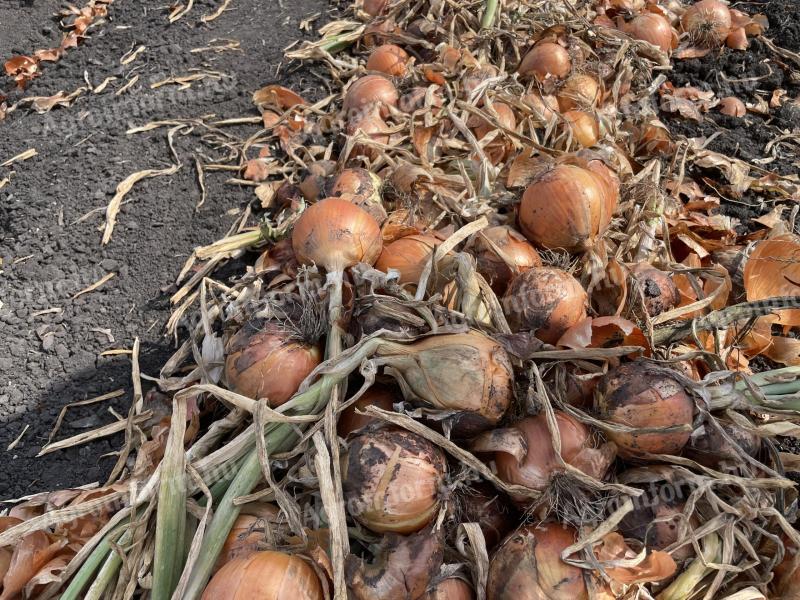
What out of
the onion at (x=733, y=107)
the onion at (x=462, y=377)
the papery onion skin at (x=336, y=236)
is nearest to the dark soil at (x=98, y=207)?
the papery onion skin at (x=336, y=236)

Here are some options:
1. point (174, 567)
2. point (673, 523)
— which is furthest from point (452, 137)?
point (174, 567)

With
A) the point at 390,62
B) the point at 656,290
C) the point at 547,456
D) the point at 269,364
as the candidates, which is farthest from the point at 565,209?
the point at 390,62

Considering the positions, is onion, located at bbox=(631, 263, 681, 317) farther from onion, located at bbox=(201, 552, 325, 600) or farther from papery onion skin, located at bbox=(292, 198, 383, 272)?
onion, located at bbox=(201, 552, 325, 600)

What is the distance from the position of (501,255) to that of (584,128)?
109 cm

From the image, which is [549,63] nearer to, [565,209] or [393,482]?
[565,209]

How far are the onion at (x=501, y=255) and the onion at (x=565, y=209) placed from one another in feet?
0.22

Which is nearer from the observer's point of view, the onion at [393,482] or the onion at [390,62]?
the onion at [393,482]

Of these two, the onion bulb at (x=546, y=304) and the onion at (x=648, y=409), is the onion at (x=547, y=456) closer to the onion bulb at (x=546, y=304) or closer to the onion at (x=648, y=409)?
the onion at (x=648, y=409)

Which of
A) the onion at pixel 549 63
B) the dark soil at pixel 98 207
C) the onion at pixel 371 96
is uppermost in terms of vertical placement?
the onion at pixel 549 63

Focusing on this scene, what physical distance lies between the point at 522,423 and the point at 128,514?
99 centimetres

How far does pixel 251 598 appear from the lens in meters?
1.14

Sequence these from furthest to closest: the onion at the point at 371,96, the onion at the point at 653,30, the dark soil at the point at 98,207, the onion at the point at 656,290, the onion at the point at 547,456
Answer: the onion at the point at 653,30 < the onion at the point at 371,96 < the dark soil at the point at 98,207 < the onion at the point at 656,290 < the onion at the point at 547,456

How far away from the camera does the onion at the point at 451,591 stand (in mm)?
1188

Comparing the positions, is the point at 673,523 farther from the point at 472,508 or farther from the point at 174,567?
the point at 174,567
